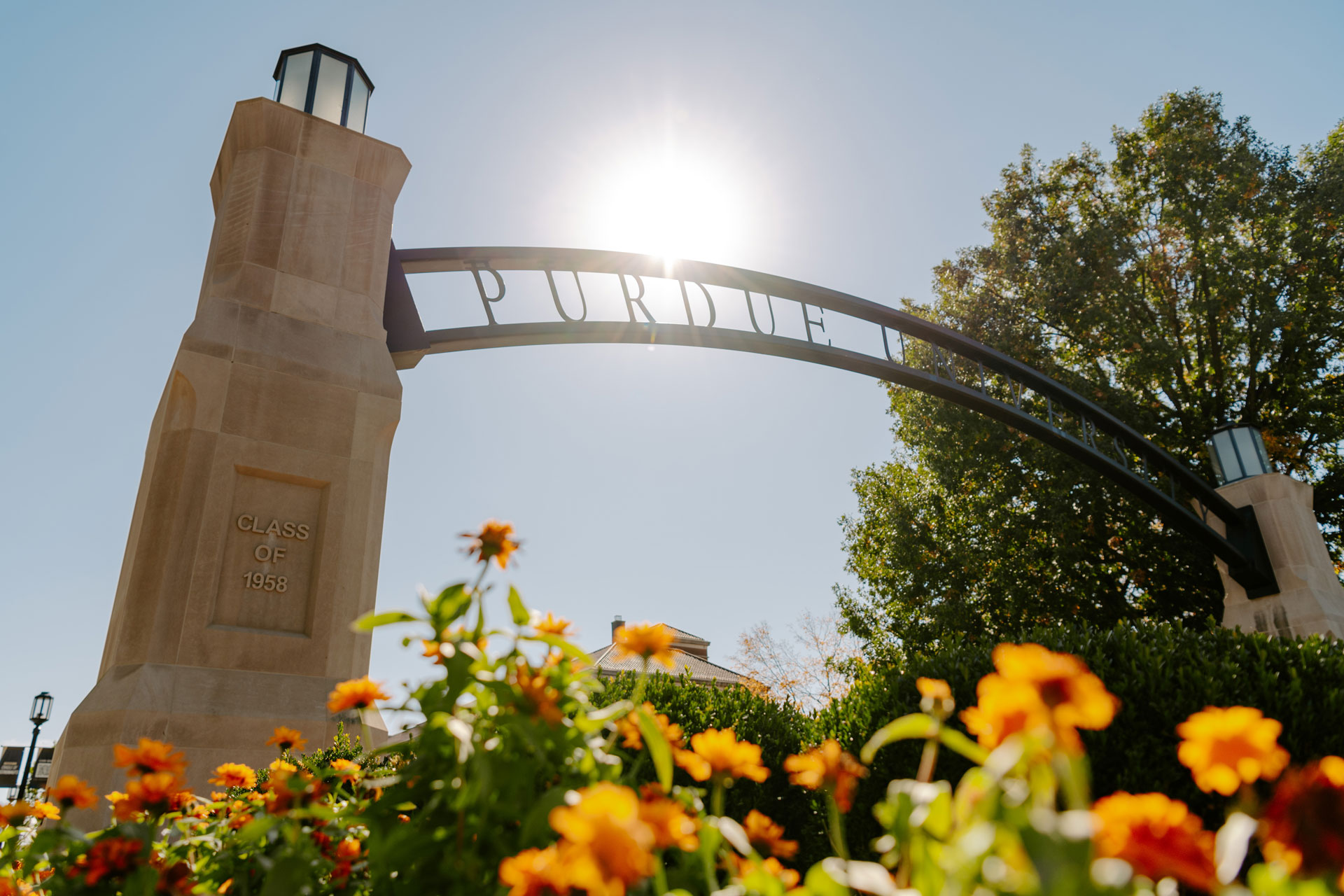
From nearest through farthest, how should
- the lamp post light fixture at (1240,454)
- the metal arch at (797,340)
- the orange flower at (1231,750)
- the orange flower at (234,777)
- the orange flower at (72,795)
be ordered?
1. the orange flower at (1231,750)
2. the orange flower at (72,795)
3. the orange flower at (234,777)
4. the metal arch at (797,340)
5. the lamp post light fixture at (1240,454)

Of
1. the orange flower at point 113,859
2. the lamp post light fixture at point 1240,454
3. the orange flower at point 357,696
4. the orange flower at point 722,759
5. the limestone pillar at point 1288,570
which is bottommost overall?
the orange flower at point 113,859

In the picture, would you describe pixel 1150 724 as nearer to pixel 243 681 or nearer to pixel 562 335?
pixel 243 681

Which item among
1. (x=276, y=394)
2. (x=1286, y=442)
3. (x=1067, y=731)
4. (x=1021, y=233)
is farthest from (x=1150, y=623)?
(x=1021, y=233)

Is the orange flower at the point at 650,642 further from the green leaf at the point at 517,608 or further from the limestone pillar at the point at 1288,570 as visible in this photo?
the limestone pillar at the point at 1288,570

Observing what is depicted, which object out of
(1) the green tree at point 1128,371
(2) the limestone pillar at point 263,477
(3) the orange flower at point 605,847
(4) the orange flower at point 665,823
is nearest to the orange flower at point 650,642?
(4) the orange flower at point 665,823

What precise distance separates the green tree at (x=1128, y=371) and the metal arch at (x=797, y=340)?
344cm

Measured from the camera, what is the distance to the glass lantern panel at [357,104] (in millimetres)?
6637

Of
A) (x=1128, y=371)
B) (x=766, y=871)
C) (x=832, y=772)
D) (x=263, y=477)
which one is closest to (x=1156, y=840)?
(x=766, y=871)

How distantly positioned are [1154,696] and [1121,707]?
0.33 m

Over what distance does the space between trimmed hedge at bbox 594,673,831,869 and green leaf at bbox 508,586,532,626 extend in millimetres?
2338

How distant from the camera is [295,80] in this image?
6.49 m

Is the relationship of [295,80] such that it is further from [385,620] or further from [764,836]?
[764,836]

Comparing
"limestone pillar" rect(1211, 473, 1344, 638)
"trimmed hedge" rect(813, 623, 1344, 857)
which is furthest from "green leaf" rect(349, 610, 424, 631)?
"limestone pillar" rect(1211, 473, 1344, 638)

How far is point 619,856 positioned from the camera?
82 cm
